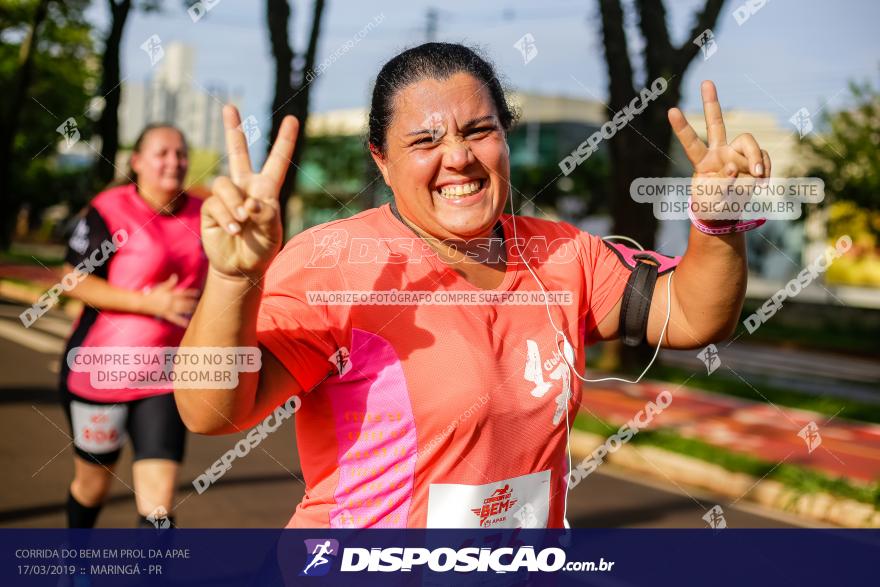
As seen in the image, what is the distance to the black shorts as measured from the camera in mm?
3797

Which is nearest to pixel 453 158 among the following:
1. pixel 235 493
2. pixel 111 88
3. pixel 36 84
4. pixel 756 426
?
pixel 235 493

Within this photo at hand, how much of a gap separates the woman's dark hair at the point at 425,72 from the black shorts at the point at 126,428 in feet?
6.65

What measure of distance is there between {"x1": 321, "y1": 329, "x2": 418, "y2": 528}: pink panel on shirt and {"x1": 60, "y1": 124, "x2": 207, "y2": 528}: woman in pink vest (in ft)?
6.70

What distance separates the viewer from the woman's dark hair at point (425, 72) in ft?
6.75

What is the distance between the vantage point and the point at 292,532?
198 centimetres

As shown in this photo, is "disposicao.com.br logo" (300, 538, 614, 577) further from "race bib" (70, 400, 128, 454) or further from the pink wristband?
"race bib" (70, 400, 128, 454)

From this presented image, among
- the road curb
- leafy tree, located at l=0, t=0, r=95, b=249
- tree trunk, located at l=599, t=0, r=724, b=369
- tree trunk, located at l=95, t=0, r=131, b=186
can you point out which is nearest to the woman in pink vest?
the road curb

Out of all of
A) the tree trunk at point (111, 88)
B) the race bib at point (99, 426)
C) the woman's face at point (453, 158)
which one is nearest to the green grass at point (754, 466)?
the race bib at point (99, 426)

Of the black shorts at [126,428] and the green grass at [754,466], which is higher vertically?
the green grass at [754,466]

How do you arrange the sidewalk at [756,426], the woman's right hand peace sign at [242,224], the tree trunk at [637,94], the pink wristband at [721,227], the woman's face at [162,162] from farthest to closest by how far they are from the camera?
the tree trunk at [637,94], the sidewalk at [756,426], the woman's face at [162,162], the pink wristband at [721,227], the woman's right hand peace sign at [242,224]

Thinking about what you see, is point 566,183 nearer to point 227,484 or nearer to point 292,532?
point 227,484

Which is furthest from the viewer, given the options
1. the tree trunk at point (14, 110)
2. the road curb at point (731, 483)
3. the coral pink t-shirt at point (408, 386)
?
the tree trunk at point (14, 110)

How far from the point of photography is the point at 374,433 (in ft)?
6.19

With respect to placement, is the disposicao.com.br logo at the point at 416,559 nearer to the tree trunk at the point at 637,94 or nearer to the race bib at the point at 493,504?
the race bib at the point at 493,504
